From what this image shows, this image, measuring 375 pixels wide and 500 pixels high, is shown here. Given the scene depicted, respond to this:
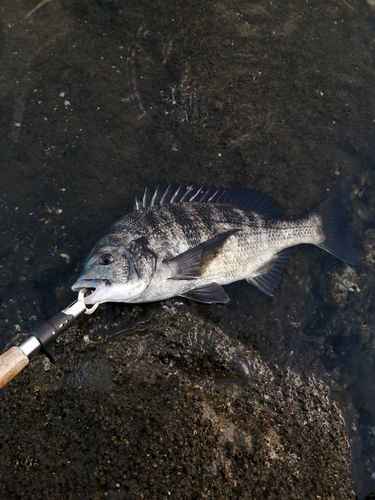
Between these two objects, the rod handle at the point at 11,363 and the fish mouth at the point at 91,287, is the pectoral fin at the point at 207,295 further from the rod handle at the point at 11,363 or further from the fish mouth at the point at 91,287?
the rod handle at the point at 11,363

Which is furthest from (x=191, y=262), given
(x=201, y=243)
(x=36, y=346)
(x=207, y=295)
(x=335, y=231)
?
(x=335, y=231)

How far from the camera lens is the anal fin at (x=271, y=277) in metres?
4.09

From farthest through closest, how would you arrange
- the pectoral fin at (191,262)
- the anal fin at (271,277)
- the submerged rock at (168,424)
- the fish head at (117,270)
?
1. the anal fin at (271,277)
2. the pectoral fin at (191,262)
3. the fish head at (117,270)
4. the submerged rock at (168,424)

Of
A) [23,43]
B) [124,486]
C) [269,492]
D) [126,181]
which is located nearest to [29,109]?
[23,43]

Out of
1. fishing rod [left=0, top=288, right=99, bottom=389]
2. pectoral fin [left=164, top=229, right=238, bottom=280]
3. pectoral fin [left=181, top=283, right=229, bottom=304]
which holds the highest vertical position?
fishing rod [left=0, top=288, right=99, bottom=389]

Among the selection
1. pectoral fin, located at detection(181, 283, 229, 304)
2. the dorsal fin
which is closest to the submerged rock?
pectoral fin, located at detection(181, 283, 229, 304)

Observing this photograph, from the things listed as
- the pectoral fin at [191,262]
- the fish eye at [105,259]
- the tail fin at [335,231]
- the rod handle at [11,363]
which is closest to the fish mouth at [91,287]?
the fish eye at [105,259]

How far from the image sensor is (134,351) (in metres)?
3.43

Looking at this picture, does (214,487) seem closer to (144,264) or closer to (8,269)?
(144,264)

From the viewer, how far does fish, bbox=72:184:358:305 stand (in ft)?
11.6

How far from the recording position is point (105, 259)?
3496 millimetres

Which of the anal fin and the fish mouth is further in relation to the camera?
the anal fin

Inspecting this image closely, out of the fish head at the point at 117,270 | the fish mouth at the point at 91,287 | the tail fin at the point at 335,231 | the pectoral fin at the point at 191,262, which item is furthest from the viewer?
the tail fin at the point at 335,231

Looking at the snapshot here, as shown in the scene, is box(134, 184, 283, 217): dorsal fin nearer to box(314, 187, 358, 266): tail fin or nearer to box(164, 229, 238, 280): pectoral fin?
box(314, 187, 358, 266): tail fin
